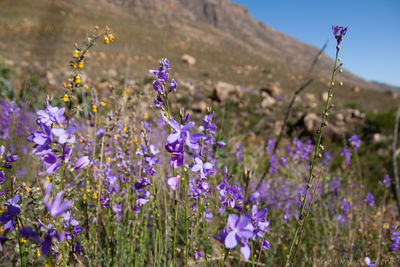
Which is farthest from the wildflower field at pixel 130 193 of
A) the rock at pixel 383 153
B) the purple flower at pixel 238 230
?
the rock at pixel 383 153

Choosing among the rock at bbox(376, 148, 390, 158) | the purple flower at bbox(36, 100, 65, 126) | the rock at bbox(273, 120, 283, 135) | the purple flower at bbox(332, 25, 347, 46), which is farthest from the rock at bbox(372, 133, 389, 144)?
the purple flower at bbox(36, 100, 65, 126)

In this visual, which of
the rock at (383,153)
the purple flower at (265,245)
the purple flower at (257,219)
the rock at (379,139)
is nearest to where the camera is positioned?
the purple flower at (257,219)

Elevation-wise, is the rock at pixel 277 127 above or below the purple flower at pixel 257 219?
above

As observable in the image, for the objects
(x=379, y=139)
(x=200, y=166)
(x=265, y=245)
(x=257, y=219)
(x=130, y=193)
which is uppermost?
(x=379, y=139)

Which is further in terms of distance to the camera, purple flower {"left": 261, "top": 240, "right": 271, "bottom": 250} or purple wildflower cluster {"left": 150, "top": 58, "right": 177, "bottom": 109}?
purple flower {"left": 261, "top": 240, "right": 271, "bottom": 250}

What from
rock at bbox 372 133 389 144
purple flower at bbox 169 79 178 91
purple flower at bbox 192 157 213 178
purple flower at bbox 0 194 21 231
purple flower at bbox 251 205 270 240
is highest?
rock at bbox 372 133 389 144

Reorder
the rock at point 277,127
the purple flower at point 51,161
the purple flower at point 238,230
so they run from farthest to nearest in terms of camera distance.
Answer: the rock at point 277,127 → the purple flower at point 51,161 → the purple flower at point 238,230

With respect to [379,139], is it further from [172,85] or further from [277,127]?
[172,85]

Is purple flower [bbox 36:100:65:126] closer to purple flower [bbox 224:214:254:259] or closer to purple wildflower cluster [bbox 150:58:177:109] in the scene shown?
purple wildflower cluster [bbox 150:58:177:109]

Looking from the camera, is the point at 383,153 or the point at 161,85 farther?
the point at 383,153

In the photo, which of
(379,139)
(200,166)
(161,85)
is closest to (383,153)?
(379,139)

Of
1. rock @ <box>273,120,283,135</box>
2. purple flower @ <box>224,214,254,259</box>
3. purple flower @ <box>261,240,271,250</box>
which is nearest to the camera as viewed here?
purple flower @ <box>224,214,254,259</box>

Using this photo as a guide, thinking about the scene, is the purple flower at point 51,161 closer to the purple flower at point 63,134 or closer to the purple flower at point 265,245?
the purple flower at point 63,134

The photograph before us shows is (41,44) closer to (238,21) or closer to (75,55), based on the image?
(75,55)
